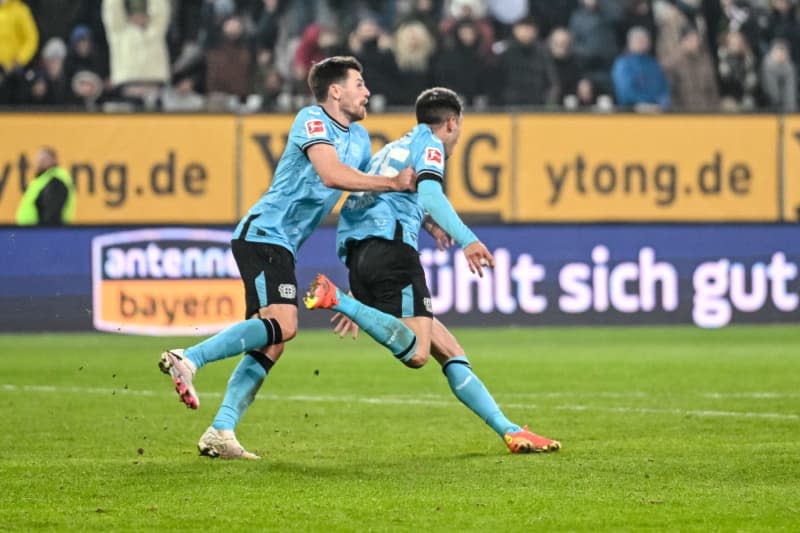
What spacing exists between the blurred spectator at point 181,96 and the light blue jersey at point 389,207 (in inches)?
425

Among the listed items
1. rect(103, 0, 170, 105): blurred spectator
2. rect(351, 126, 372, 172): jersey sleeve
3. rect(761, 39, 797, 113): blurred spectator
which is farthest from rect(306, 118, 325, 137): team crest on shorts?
rect(761, 39, 797, 113): blurred spectator

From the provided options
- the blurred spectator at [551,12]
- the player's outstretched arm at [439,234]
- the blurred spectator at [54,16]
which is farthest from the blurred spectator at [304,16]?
the player's outstretched arm at [439,234]

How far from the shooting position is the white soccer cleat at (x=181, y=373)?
755cm

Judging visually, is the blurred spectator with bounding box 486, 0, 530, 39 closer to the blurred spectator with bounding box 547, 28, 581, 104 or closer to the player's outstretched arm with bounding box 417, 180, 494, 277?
the blurred spectator with bounding box 547, 28, 581, 104

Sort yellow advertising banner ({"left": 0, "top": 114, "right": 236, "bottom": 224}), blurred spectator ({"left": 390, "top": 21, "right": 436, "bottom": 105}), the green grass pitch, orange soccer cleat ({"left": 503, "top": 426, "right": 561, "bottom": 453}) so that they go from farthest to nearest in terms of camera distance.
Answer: blurred spectator ({"left": 390, "top": 21, "right": 436, "bottom": 105}), yellow advertising banner ({"left": 0, "top": 114, "right": 236, "bottom": 224}), orange soccer cleat ({"left": 503, "top": 426, "right": 561, "bottom": 453}), the green grass pitch

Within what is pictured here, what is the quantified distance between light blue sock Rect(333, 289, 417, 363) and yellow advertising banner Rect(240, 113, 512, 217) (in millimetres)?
10686

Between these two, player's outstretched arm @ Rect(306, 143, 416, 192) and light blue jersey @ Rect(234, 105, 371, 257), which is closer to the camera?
player's outstretched arm @ Rect(306, 143, 416, 192)

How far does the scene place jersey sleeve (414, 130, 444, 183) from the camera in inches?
329

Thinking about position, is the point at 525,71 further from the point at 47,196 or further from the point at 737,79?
the point at 47,196

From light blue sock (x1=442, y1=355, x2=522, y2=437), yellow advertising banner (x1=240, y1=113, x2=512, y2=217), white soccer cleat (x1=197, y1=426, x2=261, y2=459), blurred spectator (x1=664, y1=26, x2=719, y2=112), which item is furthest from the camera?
blurred spectator (x1=664, y1=26, x2=719, y2=112)

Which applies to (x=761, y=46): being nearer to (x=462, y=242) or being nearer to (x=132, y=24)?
(x=132, y=24)

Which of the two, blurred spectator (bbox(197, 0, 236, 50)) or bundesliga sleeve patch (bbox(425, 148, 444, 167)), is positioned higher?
blurred spectator (bbox(197, 0, 236, 50))

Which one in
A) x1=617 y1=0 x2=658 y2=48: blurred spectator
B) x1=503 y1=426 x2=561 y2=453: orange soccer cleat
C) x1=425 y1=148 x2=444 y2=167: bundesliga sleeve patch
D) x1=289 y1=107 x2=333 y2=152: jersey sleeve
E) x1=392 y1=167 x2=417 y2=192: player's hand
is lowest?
x1=503 y1=426 x2=561 y2=453: orange soccer cleat

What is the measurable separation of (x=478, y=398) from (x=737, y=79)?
42.9 ft
